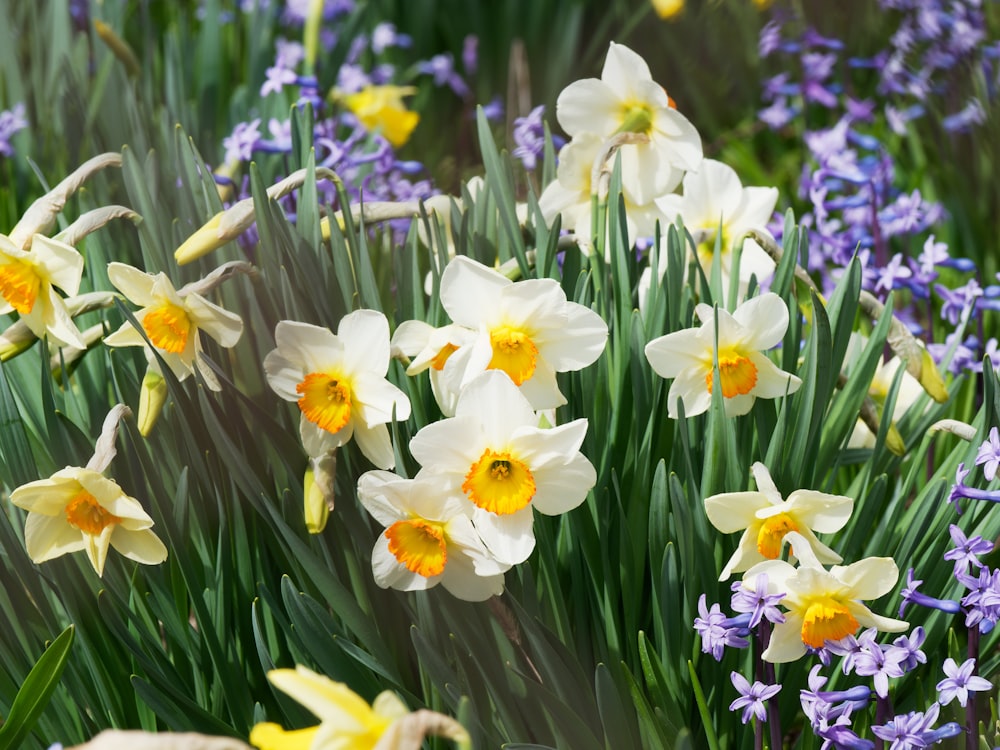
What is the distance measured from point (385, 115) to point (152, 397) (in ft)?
5.59

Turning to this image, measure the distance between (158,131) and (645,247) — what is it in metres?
1.34

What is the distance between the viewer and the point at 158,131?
253 centimetres

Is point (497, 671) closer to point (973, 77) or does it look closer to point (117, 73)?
point (117, 73)

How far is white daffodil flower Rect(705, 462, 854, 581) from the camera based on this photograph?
1.17 m

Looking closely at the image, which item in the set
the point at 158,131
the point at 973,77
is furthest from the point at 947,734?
the point at 973,77

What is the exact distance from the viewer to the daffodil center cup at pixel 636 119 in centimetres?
153

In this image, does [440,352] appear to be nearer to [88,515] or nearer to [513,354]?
[513,354]

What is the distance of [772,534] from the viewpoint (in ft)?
3.96

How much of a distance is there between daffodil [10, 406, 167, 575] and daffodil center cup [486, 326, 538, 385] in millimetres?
456

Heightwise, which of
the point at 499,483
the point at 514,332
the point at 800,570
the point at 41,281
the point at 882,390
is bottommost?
the point at 882,390

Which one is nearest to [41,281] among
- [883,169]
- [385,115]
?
[385,115]

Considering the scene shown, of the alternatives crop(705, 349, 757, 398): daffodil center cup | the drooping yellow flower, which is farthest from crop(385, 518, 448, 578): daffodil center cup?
the drooping yellow flower

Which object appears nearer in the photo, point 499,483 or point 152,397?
point 499,483

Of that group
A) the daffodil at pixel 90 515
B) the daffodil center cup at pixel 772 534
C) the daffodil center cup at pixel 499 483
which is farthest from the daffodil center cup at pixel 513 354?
the daffodil at pixel 90 515
